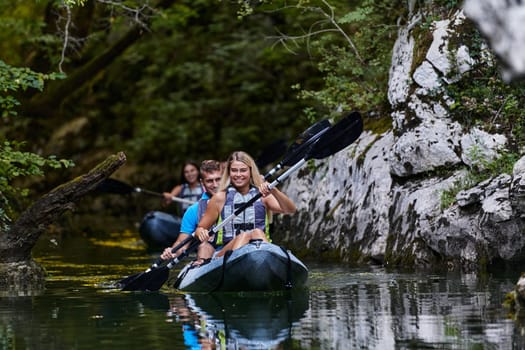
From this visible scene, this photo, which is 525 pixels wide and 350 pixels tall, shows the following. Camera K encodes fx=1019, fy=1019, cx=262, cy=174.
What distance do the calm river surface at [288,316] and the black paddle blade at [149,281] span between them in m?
0.14

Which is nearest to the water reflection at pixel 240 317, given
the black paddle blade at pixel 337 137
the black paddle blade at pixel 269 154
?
the black paddle blade at pixel 337 137

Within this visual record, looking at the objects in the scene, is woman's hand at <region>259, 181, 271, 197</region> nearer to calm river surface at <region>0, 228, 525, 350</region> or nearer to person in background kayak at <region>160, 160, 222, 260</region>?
calm river surface at <region>0, 228, 525, 350</region>

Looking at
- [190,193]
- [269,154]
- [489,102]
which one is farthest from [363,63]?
[190,193]

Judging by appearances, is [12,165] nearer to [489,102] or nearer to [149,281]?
[149,281]

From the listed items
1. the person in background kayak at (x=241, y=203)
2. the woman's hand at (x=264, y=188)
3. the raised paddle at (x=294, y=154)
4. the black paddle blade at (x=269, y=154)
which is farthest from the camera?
the black paddle blade at (x=269, y=154)

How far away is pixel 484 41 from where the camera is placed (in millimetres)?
12078

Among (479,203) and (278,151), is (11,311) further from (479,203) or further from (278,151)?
(278,151)

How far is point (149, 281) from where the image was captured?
10.6 m

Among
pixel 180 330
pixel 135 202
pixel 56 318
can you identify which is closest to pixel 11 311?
pixel 56 318

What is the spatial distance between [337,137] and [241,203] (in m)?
1.49

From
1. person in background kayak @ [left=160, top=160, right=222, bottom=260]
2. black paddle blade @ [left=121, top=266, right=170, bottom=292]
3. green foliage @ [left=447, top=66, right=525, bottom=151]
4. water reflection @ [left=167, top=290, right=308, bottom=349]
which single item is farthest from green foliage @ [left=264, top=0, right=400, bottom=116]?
water reflection @ [left=167, top=290, right=308, bottom=349]

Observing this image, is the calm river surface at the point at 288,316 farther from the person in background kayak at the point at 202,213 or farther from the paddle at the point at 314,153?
the person in background kayak at the point at 202,213

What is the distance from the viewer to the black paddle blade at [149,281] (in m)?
10.5

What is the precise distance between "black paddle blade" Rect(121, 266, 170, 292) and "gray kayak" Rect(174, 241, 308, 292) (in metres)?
0.67
